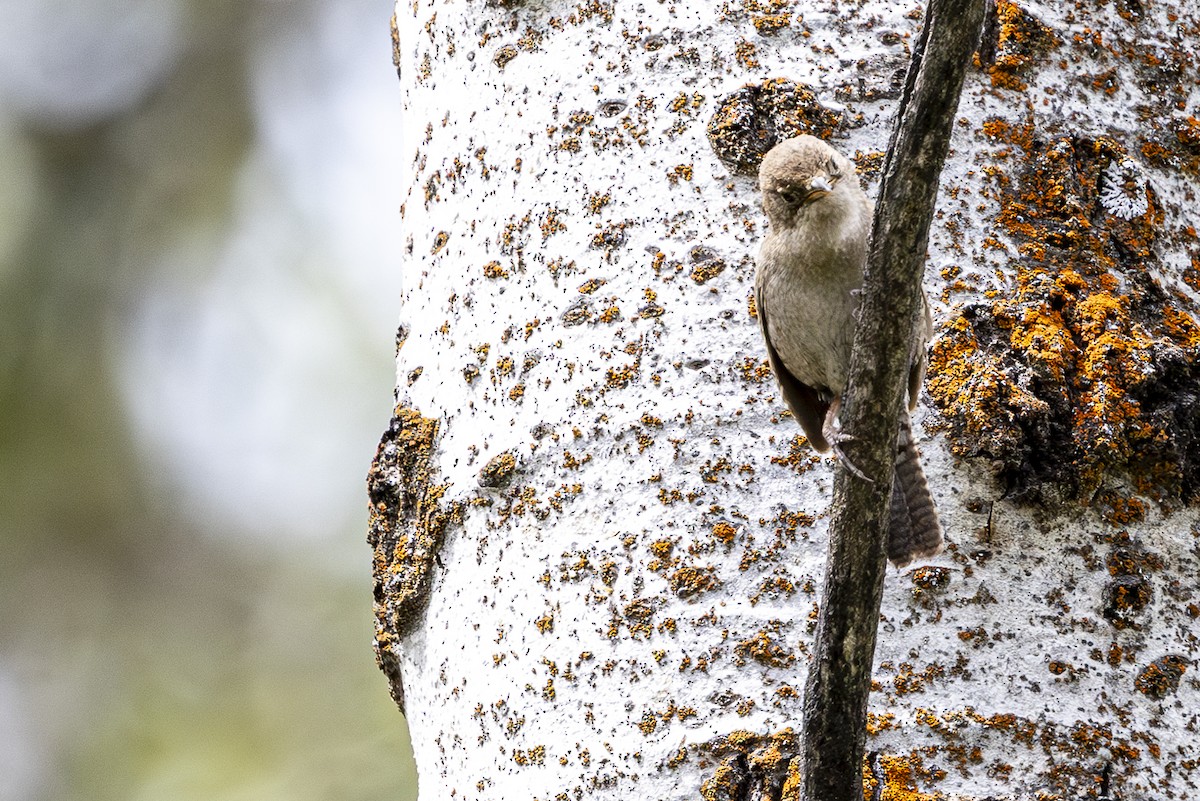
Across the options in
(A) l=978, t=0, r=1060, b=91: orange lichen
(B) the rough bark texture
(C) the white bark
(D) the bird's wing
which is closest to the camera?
(B) the rough bark texture

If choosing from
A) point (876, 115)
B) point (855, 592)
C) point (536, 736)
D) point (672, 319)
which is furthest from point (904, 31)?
point (536, 736)

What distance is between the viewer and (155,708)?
5.49 m

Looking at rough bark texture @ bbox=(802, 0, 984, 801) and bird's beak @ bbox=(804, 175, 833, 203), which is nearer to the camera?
rough bark texture @ bbox=(802, 0, 984, 801)

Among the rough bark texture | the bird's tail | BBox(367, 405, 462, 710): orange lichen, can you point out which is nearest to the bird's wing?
the bird's tail

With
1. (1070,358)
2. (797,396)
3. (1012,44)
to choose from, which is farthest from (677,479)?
(1012,44)

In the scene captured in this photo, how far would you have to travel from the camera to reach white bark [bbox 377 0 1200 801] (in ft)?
5.41

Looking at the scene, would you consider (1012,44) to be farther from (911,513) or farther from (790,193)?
(911,513)

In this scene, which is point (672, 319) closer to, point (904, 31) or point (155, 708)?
point (904, 31)

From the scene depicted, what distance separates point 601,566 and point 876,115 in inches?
29.6

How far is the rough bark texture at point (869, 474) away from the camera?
1.32 metres

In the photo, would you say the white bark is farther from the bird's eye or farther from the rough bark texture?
the rough bark texture

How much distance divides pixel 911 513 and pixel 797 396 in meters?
0.24

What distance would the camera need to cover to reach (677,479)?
1777 mm

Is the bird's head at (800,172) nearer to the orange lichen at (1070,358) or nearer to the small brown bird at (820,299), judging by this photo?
the small brown bird at (820,299)
